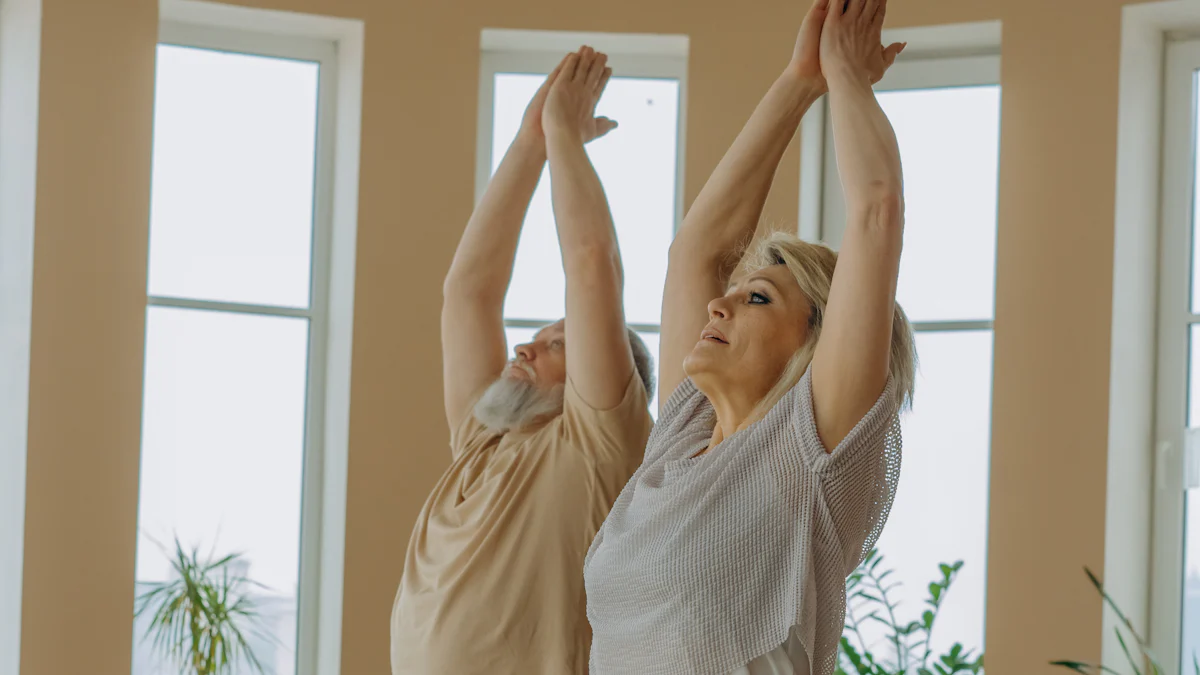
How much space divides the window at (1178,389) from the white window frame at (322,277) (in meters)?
2.27

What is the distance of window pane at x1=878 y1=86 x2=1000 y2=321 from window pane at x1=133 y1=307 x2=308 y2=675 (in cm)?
188

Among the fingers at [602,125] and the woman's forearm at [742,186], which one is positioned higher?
the fingers at [602,125]

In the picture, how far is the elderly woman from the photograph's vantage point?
→ 5.52 ft

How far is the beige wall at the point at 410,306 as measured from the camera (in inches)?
146

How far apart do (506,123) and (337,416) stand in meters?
1.05

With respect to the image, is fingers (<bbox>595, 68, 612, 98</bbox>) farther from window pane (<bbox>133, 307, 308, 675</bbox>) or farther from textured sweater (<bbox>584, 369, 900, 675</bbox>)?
window pane (<bbox>133, 307, 308, 675</bbox>)

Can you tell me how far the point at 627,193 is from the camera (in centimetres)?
434

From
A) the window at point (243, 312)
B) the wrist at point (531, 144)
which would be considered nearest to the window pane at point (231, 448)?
the window at point (243, 312)

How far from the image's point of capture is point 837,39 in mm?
1961

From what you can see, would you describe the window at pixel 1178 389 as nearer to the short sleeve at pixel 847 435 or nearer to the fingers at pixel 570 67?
the fingers at pixel 570 67

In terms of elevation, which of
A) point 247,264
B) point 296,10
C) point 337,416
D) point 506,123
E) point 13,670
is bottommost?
point 13,670

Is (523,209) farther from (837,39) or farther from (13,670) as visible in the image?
(13,670)

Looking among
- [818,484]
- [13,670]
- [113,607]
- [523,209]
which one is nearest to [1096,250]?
[523,209]

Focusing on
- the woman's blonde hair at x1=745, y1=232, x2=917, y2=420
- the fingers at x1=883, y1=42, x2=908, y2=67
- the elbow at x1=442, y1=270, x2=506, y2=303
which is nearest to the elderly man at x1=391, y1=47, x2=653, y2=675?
the elbow at x1=442, y1=270, x2=506, y2=303
